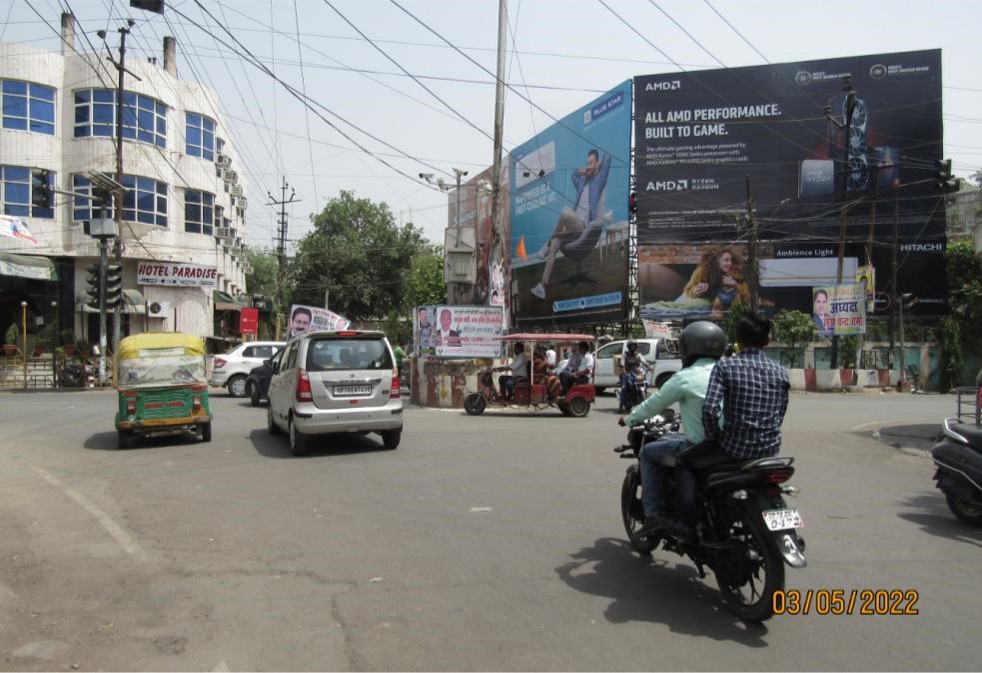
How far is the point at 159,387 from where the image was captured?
11570 millimetres

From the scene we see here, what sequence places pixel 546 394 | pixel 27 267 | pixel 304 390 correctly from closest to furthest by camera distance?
pixel 304 390 → pixel 546 394 → pixel 27 267

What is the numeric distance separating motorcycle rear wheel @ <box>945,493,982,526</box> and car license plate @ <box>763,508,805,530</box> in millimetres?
3624

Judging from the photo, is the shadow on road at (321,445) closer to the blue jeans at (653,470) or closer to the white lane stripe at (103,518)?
the white lane stripe at (103,518)

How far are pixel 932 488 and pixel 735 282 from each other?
25.8 meters

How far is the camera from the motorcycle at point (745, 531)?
395 centimetres

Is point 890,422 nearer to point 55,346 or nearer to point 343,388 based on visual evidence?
point 343,388

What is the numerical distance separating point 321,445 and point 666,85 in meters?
29.1

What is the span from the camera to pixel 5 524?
269 inches

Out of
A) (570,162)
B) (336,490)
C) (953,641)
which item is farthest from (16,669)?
(570,162)

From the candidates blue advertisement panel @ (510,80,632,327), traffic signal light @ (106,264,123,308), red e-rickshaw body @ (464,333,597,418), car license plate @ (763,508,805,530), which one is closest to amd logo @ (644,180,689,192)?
blue advertisement panel @ (510,80,632,327)

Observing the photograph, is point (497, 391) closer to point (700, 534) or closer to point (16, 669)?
point (700, 534)

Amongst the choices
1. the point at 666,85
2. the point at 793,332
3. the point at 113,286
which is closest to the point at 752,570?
the point at 113,286

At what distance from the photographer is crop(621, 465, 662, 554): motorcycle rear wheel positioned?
530 cm
